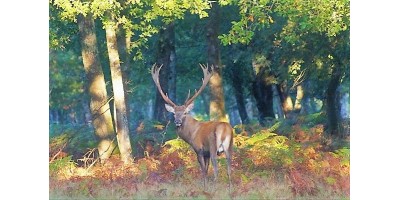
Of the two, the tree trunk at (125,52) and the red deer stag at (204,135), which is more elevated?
the tree trunk at (125,52)

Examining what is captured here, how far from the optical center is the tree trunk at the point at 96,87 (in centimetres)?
1636

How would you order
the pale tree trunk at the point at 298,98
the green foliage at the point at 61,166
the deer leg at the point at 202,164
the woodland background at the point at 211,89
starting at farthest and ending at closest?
1. the pale tree trunk at the point at 298,98
2. the green foliage at the point at 61,166
3. the woodland background at the point at 211,89
4. the deer leg at the point at 202,164

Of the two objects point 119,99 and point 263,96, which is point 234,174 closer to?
point 119,99

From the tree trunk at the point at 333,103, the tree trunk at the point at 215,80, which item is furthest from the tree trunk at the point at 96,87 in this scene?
the tree trunk at the point at 333,103

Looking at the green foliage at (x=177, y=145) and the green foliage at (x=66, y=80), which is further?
the green foliage at (x=66, y=80)

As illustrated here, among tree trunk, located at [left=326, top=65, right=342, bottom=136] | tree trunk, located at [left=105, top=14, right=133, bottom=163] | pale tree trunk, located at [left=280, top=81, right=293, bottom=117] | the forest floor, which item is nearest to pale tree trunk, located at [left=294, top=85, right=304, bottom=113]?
pale tree trunk, located at [left=280, top=81, right=293, bottom=117]

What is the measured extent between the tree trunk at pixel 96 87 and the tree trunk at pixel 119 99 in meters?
0.50

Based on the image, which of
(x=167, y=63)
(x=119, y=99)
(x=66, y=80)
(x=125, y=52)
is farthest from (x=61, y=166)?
(x=66, y=80)

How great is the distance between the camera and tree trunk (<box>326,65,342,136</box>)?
17.5 metres

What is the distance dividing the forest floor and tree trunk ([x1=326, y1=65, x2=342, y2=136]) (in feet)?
1.50

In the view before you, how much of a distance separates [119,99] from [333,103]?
14.3 ft

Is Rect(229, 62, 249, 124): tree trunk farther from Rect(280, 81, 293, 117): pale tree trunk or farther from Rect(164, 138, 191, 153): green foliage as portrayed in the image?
Rect(164, 138, 191, 153): green foliage

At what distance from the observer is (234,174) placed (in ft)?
46.8
